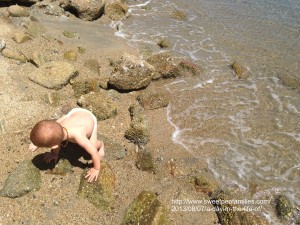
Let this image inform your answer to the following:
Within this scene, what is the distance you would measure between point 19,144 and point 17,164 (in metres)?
0.38

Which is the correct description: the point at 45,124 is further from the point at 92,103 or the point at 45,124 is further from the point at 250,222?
the point at 250,222

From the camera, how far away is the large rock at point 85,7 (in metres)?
9.20

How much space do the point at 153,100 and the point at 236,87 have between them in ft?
7.03

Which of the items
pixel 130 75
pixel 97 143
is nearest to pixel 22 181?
pixel 97 143

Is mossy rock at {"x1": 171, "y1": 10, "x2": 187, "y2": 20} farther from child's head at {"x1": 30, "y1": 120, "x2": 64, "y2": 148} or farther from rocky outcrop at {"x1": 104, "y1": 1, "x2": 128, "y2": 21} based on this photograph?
child's head at {"x1": 30, "y1": 120, "x2": 64, "y2": 148}

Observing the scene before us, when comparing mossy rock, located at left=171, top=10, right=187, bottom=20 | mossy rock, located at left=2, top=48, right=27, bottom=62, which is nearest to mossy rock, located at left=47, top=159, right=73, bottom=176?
mossy rock, located at left=2, top=48, right=27, bottom=62

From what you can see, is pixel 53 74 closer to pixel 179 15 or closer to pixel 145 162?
pixel 145 162

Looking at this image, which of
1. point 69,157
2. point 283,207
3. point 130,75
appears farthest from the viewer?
point 130,75

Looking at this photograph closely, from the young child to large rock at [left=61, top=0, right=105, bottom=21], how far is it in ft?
17.5

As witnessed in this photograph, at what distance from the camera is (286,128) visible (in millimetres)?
6281

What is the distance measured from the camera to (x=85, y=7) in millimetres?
9172

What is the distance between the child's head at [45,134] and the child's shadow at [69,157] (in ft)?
3.11

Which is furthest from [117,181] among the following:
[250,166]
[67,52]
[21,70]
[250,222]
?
[67,52]

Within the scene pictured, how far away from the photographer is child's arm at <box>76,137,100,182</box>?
13.8ft
